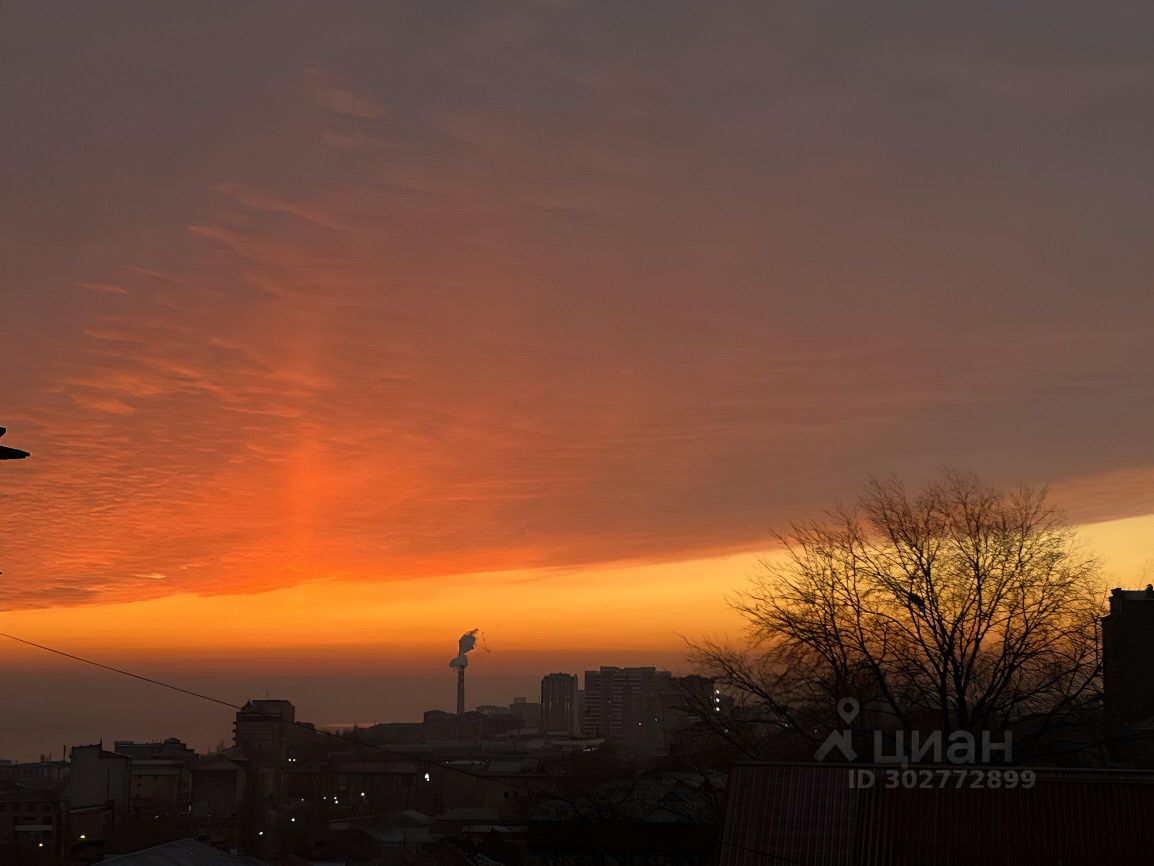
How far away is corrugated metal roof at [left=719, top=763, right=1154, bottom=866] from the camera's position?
22.8 m

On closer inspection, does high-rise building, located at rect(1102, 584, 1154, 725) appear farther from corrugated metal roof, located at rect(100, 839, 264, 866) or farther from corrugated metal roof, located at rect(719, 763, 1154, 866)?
corrugated metal roof, located at rect(100, 839, 264, 866)

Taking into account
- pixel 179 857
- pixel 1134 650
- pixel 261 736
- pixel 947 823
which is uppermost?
pixel 1134 650

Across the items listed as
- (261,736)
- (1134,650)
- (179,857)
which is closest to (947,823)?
(179,857)

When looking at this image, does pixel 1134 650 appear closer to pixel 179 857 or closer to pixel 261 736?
pixel 179 857

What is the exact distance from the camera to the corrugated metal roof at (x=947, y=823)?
22750 millimetres

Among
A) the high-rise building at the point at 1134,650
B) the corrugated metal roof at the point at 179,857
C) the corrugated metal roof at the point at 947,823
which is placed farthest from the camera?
the high-rise building at the point at 1134,650

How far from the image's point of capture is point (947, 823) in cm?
2350

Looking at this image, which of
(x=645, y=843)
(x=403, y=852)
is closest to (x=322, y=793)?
(x=403, y=852)

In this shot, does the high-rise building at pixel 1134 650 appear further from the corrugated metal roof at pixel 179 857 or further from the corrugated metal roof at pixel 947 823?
the corrugated metal roof at pixel 179 857

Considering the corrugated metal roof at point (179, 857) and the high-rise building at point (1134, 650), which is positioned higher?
the high-rise building at point (1134, 650)

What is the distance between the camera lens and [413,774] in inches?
5955

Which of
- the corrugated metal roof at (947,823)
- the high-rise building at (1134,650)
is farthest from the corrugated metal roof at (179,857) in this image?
the high-rise building at (1134,650)

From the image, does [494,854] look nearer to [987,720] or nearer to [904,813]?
[987,720]

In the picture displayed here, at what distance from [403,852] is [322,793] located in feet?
269
